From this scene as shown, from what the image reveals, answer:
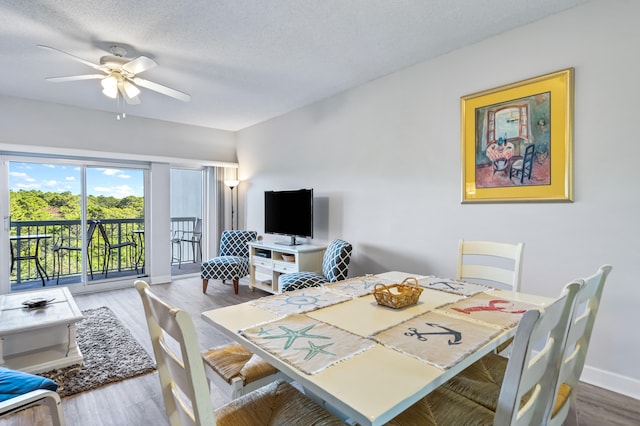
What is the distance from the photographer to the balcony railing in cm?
445

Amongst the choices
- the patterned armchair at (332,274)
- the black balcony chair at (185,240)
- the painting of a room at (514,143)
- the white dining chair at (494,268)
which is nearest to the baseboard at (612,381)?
the white dining chair at (494,268)

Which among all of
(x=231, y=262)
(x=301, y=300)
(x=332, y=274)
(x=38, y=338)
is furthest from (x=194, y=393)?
(x=231, y=262)

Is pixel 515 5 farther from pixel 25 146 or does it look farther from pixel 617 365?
pixel 25 146

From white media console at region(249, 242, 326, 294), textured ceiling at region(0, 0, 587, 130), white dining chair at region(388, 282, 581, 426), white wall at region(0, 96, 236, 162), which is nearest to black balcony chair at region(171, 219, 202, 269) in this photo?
white wall at region(0, 96, 236, 162)

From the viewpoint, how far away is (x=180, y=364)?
90 cm

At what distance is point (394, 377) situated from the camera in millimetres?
907

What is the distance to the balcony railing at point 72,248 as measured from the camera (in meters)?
4.45

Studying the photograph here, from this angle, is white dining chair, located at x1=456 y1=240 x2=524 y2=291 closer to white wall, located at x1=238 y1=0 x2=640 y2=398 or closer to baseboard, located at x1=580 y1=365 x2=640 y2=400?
white wall, located at x1=238 y1=0 x2=640 y2=398

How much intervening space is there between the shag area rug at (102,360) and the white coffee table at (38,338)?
0.29 ft

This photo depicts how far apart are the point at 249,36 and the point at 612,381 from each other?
355cm

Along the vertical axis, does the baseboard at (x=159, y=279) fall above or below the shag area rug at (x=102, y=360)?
above

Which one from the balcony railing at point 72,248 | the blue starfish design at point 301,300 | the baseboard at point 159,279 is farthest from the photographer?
the baseboard at point 159,279

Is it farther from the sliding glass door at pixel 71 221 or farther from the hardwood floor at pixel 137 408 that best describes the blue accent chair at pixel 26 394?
the sliding glass door at pixel 71 221

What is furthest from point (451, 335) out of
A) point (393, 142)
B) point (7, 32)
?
point (7, 32)
